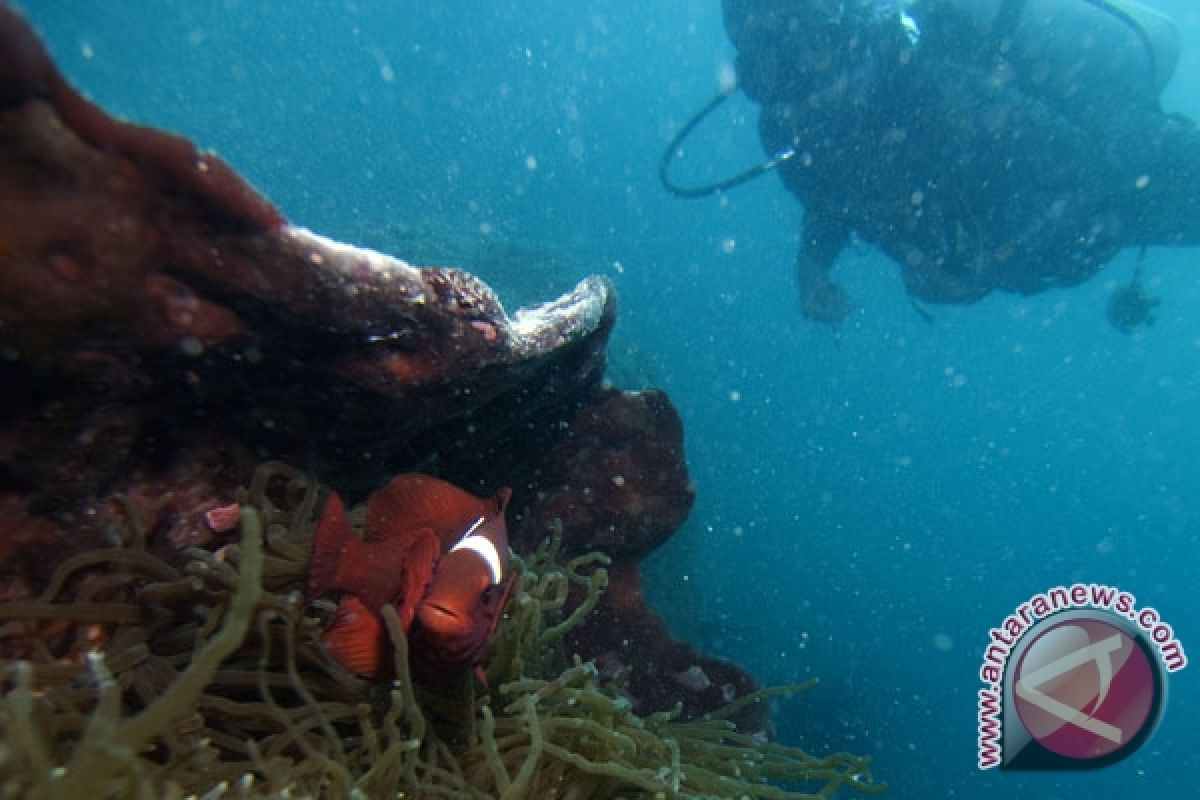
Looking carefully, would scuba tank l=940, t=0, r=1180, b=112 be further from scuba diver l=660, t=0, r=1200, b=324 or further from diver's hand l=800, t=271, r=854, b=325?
diver's hand l=800, t=271, r=854, b=325

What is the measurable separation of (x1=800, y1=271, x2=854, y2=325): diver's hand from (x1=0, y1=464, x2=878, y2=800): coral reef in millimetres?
9148

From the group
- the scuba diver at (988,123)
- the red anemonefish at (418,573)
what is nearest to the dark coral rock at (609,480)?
the red anemonefish at (418,573)

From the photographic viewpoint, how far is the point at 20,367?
1540 mm

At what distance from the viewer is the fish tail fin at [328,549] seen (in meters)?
1.55

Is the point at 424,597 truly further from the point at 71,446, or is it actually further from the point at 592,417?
the point at 592,417

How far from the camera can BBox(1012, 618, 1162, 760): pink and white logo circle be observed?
359 cm

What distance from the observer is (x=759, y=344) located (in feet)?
202

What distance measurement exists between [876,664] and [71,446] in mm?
16670

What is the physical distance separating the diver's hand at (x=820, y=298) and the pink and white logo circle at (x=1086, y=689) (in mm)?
7052

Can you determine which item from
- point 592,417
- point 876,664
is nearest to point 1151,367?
point 876,664

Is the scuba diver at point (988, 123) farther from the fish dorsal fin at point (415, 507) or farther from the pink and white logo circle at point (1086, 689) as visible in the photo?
the fish dorsal fin at point (415, 507)

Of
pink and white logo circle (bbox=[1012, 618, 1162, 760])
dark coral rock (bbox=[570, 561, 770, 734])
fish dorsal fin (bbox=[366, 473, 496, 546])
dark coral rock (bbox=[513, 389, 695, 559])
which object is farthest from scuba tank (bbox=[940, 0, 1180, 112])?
fish dorsal fin (bbox=[366, 473, 496, 546])

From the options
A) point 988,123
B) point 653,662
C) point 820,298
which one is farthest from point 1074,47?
point 653,662

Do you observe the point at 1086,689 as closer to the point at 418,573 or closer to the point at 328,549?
the point at 418,573
